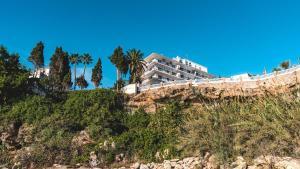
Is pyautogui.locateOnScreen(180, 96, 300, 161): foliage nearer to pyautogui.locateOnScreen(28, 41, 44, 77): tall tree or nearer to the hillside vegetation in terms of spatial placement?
the hillside vegetation

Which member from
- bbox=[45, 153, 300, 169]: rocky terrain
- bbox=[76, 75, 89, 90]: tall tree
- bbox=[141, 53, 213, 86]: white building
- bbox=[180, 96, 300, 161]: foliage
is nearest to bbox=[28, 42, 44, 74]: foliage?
bbox=[76, 75, 89, 90]: tall tree

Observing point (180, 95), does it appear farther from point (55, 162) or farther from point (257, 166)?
point (257, 166)

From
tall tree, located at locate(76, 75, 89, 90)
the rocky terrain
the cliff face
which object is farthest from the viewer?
tall tree, located at locate(76, 75, 89, 90)

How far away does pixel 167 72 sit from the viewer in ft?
319

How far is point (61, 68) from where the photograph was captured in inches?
2795

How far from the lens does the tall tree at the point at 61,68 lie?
6869 centimetres

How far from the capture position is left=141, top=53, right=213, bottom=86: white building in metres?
92.4

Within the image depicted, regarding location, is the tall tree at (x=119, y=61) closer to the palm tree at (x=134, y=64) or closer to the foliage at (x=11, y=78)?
the palm tree at (x=134, y=64)

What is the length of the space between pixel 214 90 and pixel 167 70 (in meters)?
51.3

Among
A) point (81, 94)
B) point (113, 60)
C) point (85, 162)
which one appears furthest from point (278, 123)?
point (113, 60)

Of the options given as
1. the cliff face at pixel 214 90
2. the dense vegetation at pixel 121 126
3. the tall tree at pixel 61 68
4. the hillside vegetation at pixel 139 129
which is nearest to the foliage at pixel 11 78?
the dense vegetation at pixel 121 126

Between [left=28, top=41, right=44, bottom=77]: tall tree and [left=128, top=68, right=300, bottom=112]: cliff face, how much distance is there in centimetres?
3527

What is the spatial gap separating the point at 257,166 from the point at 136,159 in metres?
15.6

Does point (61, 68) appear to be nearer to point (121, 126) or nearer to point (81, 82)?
point (81, 82)
